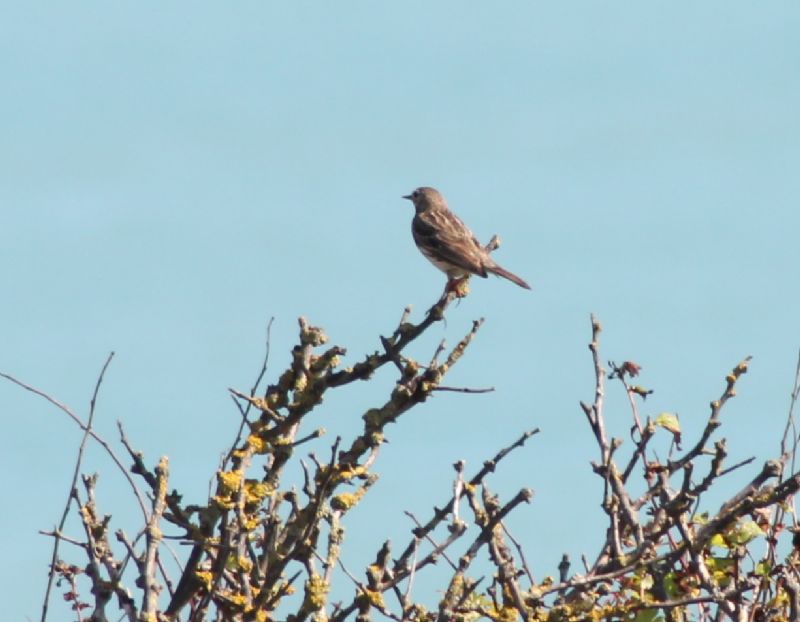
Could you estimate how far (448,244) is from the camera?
14.4 meters

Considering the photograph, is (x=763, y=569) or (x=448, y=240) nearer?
(x=763, y=569)

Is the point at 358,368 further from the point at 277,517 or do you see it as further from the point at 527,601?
the point at 527,601

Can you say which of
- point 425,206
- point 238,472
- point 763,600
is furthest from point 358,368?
point 425,206

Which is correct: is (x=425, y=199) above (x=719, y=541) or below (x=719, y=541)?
above

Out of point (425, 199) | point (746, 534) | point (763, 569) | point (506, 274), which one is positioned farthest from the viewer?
point (425, 199)

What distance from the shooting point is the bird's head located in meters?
16.8

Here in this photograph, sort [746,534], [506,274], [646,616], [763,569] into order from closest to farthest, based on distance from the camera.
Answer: [646,616] → [763,569] → [746,534] → [506,274]

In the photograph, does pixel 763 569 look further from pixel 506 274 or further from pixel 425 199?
pixel 425 199

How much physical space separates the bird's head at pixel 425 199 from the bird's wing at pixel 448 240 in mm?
292

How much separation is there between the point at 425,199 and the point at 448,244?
279 cm

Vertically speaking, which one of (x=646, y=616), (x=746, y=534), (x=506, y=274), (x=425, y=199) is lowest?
(x=646, y=616)

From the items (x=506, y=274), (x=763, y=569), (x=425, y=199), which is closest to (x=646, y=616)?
(x=763, y=569)

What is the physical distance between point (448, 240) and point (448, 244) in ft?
0.66

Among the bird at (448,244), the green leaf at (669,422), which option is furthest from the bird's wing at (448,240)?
the green leaf at (669,422)
